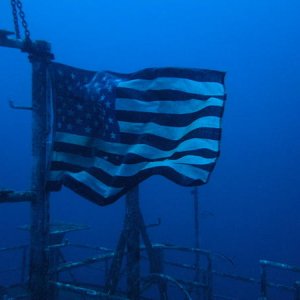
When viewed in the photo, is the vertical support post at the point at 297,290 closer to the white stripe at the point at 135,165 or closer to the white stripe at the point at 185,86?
the white stripe at the point at 135,165

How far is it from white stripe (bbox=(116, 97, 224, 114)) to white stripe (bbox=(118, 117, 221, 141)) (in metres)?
0.20

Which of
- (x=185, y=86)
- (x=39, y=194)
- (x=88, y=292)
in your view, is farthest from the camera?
(x=185, y=86)

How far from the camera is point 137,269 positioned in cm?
578

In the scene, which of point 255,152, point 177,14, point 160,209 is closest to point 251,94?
point 255,152

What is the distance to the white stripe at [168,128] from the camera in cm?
527


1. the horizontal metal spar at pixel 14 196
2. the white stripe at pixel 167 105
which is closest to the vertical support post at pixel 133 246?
the white stripe at pixel 167 105

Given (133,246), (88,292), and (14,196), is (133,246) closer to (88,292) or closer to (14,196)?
(88,292)

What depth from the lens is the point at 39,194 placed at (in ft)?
16.5

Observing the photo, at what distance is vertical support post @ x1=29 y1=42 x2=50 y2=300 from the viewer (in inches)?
197

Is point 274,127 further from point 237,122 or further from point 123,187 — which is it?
point 123,187

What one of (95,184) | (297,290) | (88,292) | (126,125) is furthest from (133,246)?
(297,290)

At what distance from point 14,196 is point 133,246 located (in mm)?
1805

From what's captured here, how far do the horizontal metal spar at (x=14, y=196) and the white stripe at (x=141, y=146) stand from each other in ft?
2.59

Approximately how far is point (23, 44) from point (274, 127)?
100m
